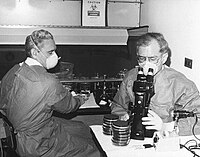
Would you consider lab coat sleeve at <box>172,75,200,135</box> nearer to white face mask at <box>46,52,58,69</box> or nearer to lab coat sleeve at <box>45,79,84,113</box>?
lab coat sleeve at <box>45,79,84,113</box>

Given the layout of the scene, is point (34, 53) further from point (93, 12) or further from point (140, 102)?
point (93, 12)

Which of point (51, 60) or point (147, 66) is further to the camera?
point (51, 60)

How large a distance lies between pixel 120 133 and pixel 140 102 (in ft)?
0.72

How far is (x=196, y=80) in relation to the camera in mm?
2510

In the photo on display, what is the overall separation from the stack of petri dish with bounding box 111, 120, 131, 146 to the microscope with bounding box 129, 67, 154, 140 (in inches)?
3.5

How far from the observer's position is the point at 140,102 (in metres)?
1.79

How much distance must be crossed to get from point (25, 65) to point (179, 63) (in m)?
1.34

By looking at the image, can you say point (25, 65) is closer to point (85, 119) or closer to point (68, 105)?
point (68, 105)

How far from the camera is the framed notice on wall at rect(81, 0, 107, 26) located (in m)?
3.42

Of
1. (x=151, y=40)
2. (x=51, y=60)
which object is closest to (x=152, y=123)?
(x=151, y=40)

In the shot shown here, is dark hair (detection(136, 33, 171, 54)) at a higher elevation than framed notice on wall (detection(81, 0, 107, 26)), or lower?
lower

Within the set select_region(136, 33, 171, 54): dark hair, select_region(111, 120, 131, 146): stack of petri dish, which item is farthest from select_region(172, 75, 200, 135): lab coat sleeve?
select_region(111, 120, 131, 146): stack of petri dish

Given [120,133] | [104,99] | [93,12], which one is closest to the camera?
[120,133]

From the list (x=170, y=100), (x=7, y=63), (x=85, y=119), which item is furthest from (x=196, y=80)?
(x=7, y=63)
